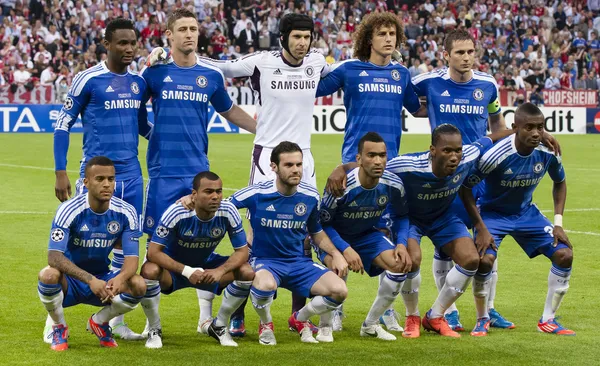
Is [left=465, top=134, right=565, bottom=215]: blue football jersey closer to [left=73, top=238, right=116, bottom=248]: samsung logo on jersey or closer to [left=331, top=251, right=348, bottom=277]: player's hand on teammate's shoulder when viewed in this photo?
[left=331, top=251, right=348, bottom=277]: player's hand on teammate's shoulder

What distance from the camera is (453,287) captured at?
8281mm

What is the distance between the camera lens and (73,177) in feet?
64.5

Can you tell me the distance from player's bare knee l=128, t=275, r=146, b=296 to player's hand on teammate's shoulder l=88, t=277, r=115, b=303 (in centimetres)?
18

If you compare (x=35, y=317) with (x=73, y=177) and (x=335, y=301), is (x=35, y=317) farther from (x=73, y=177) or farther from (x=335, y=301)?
(x=73, y=177)

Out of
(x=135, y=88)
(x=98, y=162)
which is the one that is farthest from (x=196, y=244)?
(x=135, y=88)

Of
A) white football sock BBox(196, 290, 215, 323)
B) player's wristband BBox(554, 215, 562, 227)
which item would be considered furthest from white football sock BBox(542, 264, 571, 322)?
white football sock BBox(196, 290, 215, 323)

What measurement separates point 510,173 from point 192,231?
2661mm

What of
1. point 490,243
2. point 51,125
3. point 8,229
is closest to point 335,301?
point 490,243

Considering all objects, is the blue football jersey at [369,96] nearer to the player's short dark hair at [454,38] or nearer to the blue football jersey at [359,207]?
the player's short dark hair at [454,38]

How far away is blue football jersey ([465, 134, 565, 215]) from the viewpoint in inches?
332

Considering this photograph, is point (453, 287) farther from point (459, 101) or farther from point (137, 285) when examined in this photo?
point (137, 285)

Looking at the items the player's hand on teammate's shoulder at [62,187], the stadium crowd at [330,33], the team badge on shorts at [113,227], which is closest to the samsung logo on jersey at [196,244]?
the team badge on shorts at [113,227]

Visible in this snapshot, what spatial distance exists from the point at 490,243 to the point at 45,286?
350cm

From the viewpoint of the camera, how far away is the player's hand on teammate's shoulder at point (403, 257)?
8.14 m
